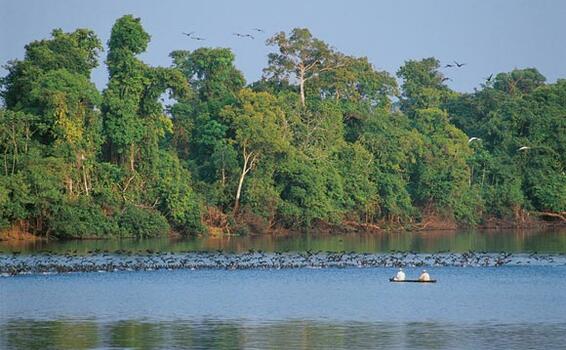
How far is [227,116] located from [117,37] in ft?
27.5

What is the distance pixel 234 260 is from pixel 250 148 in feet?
76.0

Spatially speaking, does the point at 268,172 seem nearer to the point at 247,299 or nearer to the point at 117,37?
the point at 117,37

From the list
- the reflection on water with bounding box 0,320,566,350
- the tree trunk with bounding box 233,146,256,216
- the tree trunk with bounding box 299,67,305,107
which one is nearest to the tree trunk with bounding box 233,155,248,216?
the tree trunk with bounding box 233,146,256,216

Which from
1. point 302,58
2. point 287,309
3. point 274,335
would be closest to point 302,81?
point 302,58

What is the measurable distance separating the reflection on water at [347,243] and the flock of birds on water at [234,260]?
10.8 ft

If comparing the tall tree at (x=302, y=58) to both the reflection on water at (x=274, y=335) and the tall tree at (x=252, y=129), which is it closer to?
the tall tree at (x=252, y=129)

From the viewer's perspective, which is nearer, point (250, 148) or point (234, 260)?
point (234, 260)

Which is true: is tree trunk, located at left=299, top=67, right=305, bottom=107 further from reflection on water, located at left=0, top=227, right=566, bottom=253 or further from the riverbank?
reflection on water, located at left=0, top=227, right=566, bottom=253

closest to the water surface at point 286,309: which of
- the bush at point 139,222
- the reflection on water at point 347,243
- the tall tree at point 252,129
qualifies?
the reflection on water at point 347,243

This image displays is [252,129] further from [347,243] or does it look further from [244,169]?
[347,243]

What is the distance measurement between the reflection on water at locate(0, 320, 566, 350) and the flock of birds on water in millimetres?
15785

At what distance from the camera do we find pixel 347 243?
69500mm

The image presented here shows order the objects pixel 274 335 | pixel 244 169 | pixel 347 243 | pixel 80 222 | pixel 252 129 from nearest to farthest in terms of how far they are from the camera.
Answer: pixel 274 335
pixel 80 222
pixel 347 243
pixel 252 129
pixel 244 169

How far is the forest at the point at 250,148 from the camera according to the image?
69500mm
